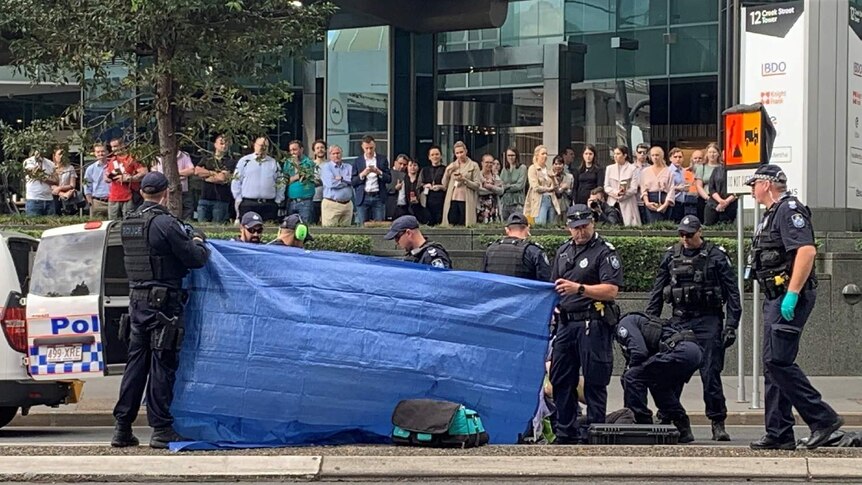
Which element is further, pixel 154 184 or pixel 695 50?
pixel 695 50

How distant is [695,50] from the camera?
88.1 ft

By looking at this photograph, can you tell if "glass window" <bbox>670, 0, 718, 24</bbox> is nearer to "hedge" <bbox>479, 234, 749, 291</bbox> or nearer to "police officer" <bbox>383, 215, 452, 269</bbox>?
"hedge" <bbox>479, 234, 749, 291</bbox>

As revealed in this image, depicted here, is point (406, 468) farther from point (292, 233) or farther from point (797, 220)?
point (292, 233)

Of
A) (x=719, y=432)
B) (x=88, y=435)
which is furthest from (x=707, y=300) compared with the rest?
(x=88, y=435)

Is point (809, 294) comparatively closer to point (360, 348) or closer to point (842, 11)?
point (360, 348)

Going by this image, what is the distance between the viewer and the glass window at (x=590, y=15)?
27.5 m

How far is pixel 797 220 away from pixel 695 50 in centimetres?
1938

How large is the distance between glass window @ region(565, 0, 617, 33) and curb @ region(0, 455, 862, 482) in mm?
20819

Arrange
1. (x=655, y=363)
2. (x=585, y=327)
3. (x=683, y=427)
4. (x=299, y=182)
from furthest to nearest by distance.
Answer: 1. (x=299, y=182)
2. (x=683, y=427)
3. (x=655, y=363)
4. (x=585, y=327)

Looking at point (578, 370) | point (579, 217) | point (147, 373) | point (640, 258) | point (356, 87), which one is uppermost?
point (356, 87)

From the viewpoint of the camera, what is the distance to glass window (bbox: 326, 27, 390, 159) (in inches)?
1049

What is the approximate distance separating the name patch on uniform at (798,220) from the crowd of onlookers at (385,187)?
884cm

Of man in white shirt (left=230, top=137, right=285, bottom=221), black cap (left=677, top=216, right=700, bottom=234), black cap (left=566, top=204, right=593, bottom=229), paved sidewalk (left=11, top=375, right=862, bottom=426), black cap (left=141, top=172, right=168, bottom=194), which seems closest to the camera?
black cap (left=141, top=172, right=168, bottom=194)

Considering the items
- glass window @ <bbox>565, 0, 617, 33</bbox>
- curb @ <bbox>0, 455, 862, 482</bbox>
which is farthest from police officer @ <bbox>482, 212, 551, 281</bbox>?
glass window @ <bbox>565, 0, 617, 33</bbox>
